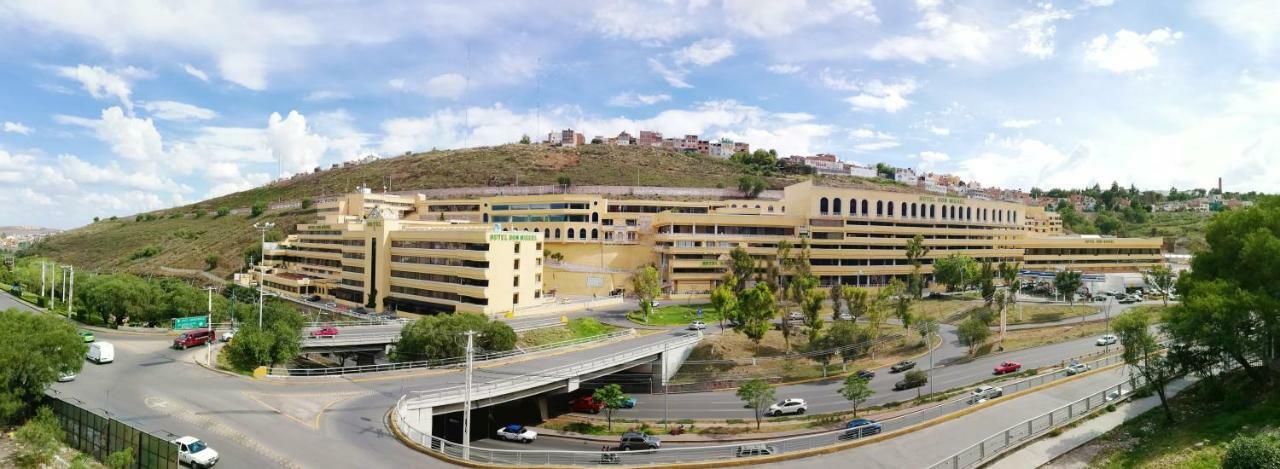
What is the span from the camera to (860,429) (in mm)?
32125

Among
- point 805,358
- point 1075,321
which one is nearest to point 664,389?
point 805,358

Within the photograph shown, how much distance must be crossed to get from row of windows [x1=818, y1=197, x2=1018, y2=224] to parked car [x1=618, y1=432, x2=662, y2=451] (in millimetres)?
60537

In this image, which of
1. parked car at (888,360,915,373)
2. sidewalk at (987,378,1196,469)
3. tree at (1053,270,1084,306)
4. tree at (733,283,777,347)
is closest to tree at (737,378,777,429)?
tree at (733,283,777,347)

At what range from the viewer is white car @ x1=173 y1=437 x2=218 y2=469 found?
2593cm

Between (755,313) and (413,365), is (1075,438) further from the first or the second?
(413,365)

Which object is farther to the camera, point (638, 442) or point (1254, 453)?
point (638, 442)

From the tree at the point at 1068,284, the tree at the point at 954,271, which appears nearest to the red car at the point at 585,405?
the tree at the point at 954,271

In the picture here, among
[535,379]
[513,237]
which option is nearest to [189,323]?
[513,237]

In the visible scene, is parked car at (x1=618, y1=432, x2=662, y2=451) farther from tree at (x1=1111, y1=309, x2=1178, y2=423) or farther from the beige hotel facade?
the beige hotel facade

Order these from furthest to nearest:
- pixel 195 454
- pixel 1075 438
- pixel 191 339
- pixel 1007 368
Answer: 1. pixel 1007 368
2. pixel 191 339
3. pixel 1075 438
4. pixel 195 454

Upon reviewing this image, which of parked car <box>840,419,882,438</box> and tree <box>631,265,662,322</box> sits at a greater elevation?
tree <box>631,265,662,322</box>

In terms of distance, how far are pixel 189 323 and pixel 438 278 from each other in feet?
78.5

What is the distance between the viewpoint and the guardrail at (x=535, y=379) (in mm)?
35906

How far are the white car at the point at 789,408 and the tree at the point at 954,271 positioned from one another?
47.4 meters
